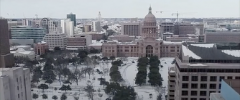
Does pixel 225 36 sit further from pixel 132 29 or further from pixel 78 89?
pixel 78 89

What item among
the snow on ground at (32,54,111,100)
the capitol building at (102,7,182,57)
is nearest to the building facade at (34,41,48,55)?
the capitol building at (102,7,182,57)

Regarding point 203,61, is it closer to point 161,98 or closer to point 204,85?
point 204,85

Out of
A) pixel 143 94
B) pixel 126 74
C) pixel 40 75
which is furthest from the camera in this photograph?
pixel 126 74

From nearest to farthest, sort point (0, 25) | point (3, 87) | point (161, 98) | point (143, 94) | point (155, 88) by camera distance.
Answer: point (3, 87)
point (0, 25)
point (161, 98)
point (143, 94)
point (155, 88)

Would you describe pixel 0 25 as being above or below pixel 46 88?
above

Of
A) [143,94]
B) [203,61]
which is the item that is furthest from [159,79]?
[203,61]

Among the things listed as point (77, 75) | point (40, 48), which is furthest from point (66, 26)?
point (77, 75)
